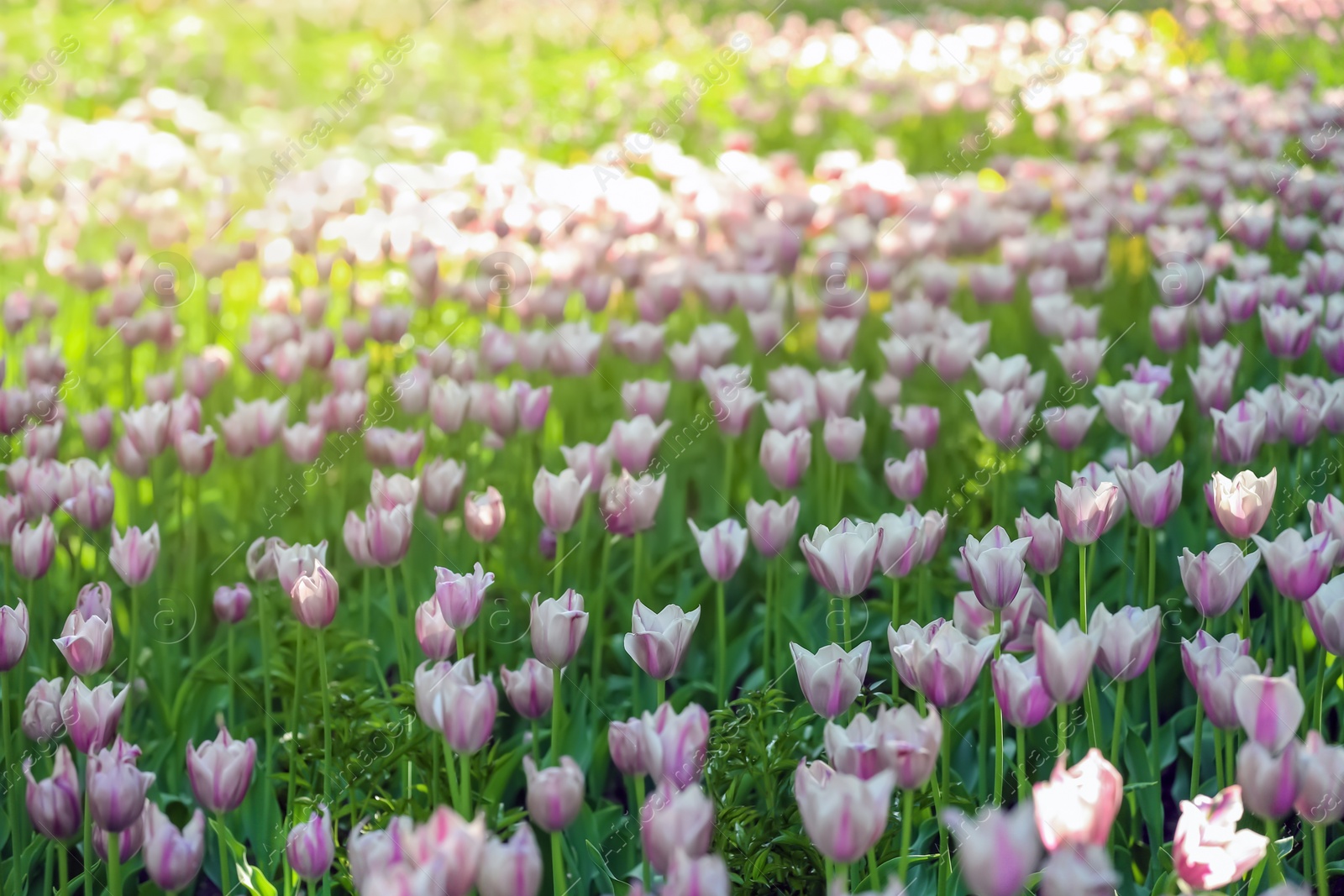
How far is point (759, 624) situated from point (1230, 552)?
3.62ft

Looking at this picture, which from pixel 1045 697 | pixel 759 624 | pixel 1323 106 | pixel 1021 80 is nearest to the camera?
pixel 1045 697

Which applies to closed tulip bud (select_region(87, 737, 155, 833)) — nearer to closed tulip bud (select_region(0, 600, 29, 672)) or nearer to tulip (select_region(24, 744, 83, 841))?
tulip (select_region(24, 744, 83, 841))

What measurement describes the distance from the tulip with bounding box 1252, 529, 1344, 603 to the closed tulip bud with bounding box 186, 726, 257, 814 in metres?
1.48

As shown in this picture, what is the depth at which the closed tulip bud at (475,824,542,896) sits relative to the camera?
52.1 inches

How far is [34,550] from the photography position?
88.7 inches

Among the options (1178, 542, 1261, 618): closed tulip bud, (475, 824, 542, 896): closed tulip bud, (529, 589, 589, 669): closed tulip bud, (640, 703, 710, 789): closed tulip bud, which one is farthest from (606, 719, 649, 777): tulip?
(1178, 542, 1261, 618): closed tulip bud

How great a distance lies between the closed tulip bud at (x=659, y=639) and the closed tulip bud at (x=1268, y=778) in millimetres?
743

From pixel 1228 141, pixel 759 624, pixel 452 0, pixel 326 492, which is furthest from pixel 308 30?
pixel 759 624

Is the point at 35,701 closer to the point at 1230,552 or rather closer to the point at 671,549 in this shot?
the point at 671,549

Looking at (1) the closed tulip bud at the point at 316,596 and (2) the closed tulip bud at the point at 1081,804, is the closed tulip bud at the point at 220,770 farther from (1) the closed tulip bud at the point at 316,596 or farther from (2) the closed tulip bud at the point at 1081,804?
(2) the closed tulip bud at the point at 1081,804

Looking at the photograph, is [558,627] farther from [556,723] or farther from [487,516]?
[487,516]

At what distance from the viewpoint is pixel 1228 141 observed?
5684 mm

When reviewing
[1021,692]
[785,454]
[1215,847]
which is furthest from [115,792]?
[785,454]

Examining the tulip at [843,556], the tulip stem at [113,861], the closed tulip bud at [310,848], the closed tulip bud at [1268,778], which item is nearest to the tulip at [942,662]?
the tulip at [843,556]
